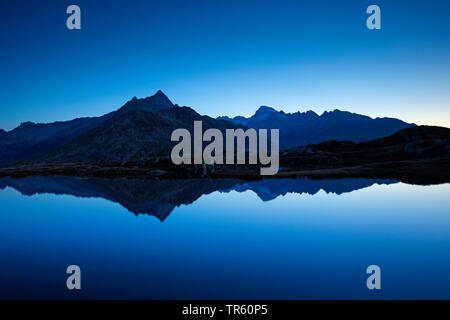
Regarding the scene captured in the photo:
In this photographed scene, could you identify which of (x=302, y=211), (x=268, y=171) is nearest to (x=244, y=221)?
(x=302, y=211)

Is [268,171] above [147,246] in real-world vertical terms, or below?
above

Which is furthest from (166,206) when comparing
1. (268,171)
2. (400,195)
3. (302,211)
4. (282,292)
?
(268,171)

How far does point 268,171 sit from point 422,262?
260 ft

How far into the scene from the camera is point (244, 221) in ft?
95.1

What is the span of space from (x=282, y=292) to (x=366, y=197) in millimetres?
33575

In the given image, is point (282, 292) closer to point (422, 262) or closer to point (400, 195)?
point (422, 262)

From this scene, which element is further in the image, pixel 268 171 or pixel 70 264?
pixel 268 171

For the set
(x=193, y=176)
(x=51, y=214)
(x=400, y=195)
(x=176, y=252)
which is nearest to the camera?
(x=176, y=252)

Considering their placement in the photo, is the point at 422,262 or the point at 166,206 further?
the point at 166,206

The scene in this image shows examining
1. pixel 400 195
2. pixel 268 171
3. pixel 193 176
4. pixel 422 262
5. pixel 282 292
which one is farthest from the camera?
pixel 268 171
